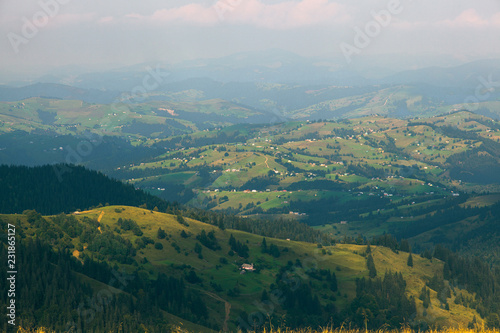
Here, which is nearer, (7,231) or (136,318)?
(136,318)

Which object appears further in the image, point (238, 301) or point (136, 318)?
point (238, 301)

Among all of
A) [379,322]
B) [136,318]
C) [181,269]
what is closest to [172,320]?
[136,318]

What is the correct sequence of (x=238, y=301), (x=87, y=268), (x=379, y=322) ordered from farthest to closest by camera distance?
(x=238, y=301)
(x=379, y=322)
(x=87, y=268)

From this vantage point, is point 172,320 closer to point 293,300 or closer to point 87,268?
point 87,268

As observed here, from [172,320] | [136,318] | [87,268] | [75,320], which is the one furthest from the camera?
[87,268]

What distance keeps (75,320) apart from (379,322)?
331 ft

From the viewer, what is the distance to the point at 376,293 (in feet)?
632

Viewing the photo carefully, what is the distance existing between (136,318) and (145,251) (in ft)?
266

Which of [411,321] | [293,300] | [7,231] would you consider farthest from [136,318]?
[411,321]

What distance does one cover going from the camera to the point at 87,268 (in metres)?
149

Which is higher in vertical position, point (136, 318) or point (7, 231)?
point (7, 231)

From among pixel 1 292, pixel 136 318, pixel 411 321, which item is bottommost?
pixel 411 321

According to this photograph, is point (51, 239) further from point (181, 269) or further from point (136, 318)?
point (136, 318)

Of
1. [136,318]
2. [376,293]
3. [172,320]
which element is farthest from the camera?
[376,293]
